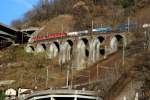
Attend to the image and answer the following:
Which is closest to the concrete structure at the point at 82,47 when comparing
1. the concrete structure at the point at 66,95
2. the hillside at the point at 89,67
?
the hillside at the point at 89,67

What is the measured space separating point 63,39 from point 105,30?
32.1 feet

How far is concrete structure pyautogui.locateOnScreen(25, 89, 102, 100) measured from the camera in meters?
56.6

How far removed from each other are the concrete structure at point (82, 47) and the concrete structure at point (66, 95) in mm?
29252

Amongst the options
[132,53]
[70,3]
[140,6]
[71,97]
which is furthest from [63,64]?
[70,3]

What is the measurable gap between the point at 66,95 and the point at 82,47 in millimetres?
39399

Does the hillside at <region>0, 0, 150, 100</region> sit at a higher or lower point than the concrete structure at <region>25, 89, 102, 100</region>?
higher

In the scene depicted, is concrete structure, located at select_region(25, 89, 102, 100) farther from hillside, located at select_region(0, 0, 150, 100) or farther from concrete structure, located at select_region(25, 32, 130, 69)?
concrete structure, located at select_region(25, 32, 130, 69)

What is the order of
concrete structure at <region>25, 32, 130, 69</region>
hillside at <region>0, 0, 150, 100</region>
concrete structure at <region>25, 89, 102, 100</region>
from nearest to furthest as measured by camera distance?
1. concrete structure at <region>25, 89, 102, 100</region>
2. hillside at <region>0, 0, 150, 100</region>
3. concrete structure at <region>25, 32, 130, 69</region>

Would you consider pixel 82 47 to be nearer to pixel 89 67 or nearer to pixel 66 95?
pixel 89 67

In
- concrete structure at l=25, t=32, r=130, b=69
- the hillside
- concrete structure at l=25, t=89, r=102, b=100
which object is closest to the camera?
concrete structure at l=25, t=89, r=102, b=100

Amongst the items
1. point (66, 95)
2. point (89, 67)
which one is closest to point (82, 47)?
point (89, 67)

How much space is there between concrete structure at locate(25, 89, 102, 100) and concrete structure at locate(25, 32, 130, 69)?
2925 centimetres

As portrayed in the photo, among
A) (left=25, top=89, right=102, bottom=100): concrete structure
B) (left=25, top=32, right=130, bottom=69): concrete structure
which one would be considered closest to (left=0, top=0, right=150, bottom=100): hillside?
(left=25, top=89, right=102, bottom=100): concrete structure

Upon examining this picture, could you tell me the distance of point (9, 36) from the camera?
120688 millimetres
